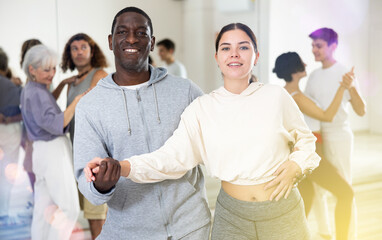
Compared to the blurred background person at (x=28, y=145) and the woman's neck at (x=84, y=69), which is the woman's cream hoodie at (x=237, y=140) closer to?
the woman's neck at (x=84, y=69)

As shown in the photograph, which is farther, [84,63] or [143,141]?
[84,63]

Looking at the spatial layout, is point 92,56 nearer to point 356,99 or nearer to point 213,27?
point 356,99

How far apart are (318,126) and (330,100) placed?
6.6 inches

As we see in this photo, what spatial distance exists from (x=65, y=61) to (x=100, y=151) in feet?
4.04

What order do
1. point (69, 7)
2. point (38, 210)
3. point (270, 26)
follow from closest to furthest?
point (38, 210) → point (69, 7) → point (270, 26)

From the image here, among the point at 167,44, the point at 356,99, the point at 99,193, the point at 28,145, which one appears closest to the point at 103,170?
the point at 99,193

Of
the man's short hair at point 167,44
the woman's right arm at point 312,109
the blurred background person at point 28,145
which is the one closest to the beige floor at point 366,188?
the blurred background person at point 28,145

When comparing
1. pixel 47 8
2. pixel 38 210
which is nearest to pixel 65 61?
pixel 47 8

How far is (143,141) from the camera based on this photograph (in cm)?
116

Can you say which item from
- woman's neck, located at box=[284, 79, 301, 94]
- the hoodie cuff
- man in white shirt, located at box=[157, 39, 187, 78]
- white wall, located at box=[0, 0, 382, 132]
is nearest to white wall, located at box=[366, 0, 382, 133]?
white wall, located at box=[0, 0, 382, 132]

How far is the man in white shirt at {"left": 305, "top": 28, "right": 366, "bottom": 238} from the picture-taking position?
2127 millimetres

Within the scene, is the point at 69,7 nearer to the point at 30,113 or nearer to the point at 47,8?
the point at 47,8

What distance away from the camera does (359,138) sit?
510 centimetres

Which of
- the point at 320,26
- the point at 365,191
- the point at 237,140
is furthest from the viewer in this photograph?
the point at 320,26
